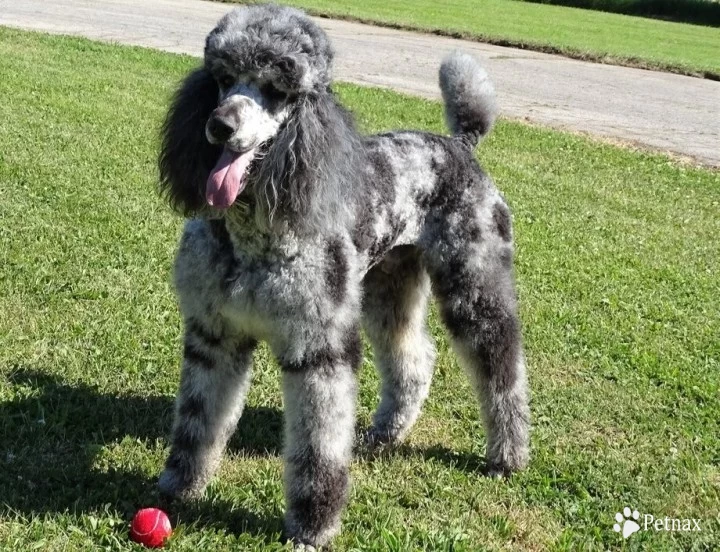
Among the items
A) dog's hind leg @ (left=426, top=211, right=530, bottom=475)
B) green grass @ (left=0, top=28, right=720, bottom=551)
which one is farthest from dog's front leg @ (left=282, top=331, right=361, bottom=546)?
dog's hind leg @ (left=426, top=211, right=530, bottom=475)

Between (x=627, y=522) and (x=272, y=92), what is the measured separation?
2.57 m

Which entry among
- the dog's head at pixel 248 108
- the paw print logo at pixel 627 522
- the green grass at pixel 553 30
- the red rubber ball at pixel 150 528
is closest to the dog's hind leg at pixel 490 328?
the paw print logo at pixel 627 522

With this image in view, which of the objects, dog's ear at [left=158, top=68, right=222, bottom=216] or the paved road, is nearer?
dog's ear at [left=158, top=68, right=222, bottom=216]

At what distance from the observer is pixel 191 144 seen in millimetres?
3438

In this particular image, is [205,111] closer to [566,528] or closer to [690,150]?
[566,528]

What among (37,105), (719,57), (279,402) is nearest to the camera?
(279,402)

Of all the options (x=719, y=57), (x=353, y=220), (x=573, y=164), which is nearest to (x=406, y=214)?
(x=353, y=220)

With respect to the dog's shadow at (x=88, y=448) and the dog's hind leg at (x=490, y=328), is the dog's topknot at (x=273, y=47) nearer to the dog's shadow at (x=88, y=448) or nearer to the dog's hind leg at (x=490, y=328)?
the dog's hind leg at (x=490, y=328)

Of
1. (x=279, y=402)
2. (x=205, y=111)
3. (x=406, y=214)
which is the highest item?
(x=205, y=111)

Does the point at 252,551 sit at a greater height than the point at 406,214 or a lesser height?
lesser

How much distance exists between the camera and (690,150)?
12.7 meters

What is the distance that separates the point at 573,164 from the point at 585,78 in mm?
7868

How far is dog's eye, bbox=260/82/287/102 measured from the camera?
130 inches

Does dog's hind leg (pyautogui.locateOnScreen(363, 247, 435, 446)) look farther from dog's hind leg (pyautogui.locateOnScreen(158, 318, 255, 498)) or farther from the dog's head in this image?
the dog's head
